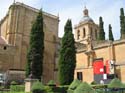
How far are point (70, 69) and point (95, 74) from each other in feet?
18.8

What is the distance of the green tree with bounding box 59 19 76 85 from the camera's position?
31.0 m

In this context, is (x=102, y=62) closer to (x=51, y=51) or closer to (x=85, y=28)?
(x=51, y=51)

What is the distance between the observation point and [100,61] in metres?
35.3

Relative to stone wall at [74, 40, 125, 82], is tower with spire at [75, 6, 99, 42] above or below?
above

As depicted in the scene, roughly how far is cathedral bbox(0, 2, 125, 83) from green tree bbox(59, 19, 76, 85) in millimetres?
5267

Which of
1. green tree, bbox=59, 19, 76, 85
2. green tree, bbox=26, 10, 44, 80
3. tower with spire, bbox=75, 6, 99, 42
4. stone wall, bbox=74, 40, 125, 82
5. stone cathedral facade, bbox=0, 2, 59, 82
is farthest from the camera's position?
tower with spire, bbox=75, 6, 99, 42

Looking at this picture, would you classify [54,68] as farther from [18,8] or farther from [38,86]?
[38,86]

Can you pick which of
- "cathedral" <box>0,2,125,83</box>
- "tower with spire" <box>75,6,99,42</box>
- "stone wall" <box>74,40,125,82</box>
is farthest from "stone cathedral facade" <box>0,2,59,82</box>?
"tower with spire" <box>75,6,99,42</box>

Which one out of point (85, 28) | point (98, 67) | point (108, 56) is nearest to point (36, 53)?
point (98, 67)

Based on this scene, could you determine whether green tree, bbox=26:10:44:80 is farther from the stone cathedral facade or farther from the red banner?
the red banner

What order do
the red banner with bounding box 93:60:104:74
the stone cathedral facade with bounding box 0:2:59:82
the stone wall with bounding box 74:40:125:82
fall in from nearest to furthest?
the stone wall with bounding box 74:40:125:82 < the red banner with bounding box 93:60:104:74 < the stone cathedral facade with bounding box 0:2:59:82

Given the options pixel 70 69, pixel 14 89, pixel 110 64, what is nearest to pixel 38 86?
pixel 14 89

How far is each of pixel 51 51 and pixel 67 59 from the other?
1473 centimetres

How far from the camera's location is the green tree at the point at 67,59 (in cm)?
3097
